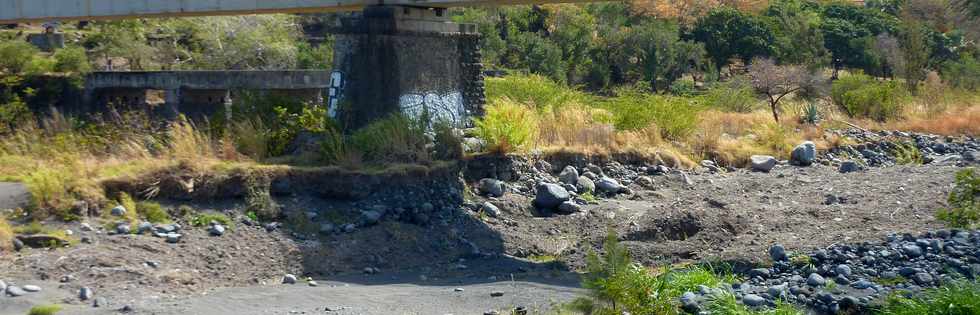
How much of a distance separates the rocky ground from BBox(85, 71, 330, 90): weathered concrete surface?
9382 mm

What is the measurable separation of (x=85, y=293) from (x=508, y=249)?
514 cm

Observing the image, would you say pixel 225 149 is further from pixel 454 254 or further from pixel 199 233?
pixel 454 254

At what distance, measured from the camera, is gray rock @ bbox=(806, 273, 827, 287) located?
10406 millimetres

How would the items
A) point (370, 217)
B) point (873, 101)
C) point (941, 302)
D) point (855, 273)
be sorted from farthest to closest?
point (873, 101)
point (370, 217)
point (855, 273)
point (941, 302)

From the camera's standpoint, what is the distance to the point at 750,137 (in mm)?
22875

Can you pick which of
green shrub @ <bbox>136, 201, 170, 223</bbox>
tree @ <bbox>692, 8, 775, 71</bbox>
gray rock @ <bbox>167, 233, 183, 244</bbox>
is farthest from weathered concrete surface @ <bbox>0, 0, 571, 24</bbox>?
tree @ <bbox>692, 8, 775, 71</bbox>

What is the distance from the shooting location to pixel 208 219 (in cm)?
1300

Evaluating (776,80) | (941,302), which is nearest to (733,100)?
(776,80)

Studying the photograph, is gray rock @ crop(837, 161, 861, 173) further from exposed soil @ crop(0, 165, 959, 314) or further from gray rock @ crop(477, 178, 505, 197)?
Answer: gray rock @ crop(477, 178, 505, 197)

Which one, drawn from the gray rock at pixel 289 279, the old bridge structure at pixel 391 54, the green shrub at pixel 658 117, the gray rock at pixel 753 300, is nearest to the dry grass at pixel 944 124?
the green shrub at pixel 658 117

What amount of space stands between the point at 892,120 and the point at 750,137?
5773mm

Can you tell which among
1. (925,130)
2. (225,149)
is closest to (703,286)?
(225,149)

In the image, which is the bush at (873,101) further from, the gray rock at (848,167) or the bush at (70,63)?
the bush at (70,63)

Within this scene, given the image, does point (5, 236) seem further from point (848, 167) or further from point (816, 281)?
point (848, 167)
